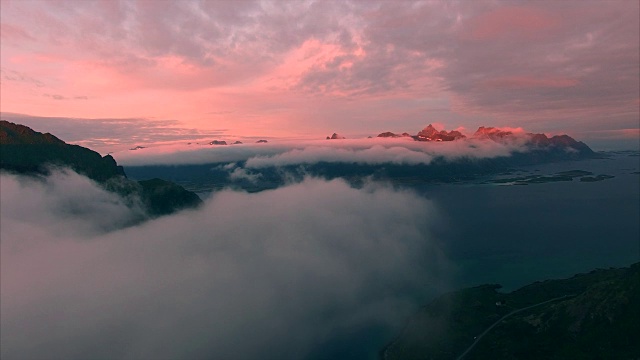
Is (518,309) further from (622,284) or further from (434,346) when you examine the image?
(434,346)

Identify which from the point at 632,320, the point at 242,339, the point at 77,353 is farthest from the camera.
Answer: the point at 242,339

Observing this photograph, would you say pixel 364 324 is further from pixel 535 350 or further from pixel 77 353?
pixel 77 353

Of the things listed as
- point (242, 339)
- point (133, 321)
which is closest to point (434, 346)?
point (242, 339)

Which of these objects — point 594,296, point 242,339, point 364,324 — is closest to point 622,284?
point 594,296

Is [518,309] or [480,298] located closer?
[518,309]

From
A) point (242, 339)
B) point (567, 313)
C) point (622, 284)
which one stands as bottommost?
point (242, 339)

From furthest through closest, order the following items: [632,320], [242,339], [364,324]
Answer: [364,324], [242,339], [632,320]

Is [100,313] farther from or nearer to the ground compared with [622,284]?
nearer to the ground
